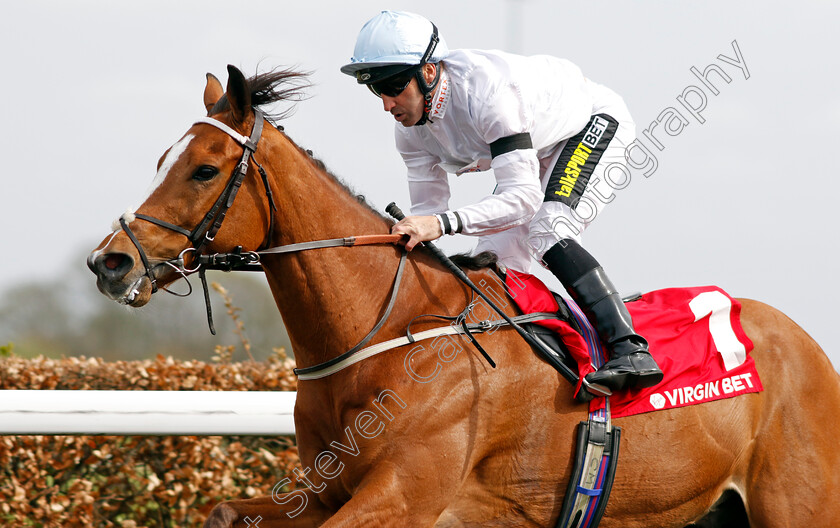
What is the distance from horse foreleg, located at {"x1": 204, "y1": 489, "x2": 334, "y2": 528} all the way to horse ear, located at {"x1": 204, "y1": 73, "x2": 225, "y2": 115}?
1535 millimetres

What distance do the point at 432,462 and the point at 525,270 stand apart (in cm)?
112

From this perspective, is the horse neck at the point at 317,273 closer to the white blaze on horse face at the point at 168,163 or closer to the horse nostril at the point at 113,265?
the white blaze on horse face at the point at 168,163

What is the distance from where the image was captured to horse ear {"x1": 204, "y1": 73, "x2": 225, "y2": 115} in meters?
3.39

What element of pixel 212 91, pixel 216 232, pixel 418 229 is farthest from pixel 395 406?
pixel 212 91

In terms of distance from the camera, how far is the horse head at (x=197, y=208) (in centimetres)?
279

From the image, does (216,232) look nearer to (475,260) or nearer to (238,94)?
(238,94)

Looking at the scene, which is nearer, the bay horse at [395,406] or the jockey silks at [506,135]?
the bay horse at [395,406]

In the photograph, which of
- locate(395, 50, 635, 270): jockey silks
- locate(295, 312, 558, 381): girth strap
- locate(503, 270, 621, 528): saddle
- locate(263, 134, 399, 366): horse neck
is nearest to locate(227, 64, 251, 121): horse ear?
locate(263, 134, 399, 366): horse neck

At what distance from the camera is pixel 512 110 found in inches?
131

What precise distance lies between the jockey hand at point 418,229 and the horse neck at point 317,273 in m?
0.14

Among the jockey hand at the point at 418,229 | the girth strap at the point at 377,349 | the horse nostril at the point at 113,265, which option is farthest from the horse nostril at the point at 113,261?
the jockey hand at the point at 418,229

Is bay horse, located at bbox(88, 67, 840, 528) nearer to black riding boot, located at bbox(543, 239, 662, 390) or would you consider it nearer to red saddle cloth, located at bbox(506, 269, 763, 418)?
red saddle cloth, located at bbox(506, 269, 763, 418)

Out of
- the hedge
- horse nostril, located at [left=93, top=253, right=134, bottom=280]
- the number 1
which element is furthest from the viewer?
the hedge

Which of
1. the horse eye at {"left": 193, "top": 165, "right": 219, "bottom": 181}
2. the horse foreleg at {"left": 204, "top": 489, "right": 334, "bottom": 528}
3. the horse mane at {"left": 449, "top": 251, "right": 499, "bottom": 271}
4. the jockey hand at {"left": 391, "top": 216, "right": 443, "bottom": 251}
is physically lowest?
the horse foreleg at {"left": 204, "top": 489, "right": 334, "bottom": 528}
